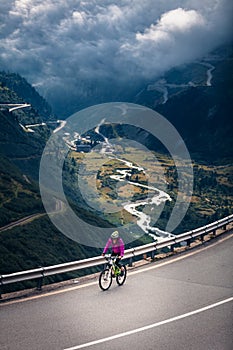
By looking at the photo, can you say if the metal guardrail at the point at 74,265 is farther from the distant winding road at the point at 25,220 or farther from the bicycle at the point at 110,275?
the distant winding road at the point at 25,220

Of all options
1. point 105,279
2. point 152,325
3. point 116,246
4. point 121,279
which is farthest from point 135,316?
point 116,246

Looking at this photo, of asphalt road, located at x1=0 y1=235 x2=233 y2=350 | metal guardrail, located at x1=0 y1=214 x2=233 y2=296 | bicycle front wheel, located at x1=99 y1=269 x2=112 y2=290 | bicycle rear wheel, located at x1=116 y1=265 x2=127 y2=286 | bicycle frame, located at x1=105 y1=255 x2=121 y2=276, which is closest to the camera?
asphalt road, located at x1=0 y1=235 x2=233 y2=350

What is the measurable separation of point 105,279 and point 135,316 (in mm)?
3164

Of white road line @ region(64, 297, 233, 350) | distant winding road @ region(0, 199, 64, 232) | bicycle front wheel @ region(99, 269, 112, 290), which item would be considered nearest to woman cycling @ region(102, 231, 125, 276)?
bicycle front wheel @ region(99, 269, 112, 290)

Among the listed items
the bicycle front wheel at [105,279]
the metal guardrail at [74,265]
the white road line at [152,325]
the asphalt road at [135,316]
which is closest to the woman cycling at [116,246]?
the bicycle front wheel at [105,279]

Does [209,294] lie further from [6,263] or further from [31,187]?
[31,187]

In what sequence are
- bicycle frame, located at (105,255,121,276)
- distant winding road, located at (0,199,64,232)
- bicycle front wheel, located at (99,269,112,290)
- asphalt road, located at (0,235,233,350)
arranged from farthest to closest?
1. distant winding road, located at (0,199,64,232)
2. bicycle frame, located at (105,255,121,276)
3. bicycle front wheel, located at (99,269,112,290)
4. asphalt road, located at (0,235,233,350)

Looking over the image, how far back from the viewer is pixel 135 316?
1420 centimetres

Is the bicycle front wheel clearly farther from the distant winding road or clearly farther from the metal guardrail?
the distant winding road

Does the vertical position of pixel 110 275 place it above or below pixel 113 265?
below

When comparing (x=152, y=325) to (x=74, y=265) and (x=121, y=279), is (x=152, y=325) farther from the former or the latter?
(x=74, y=265)

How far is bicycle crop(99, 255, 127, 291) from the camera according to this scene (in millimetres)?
17020

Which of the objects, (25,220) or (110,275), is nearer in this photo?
(110,275)

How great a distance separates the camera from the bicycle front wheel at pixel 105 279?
16995 millimetres
